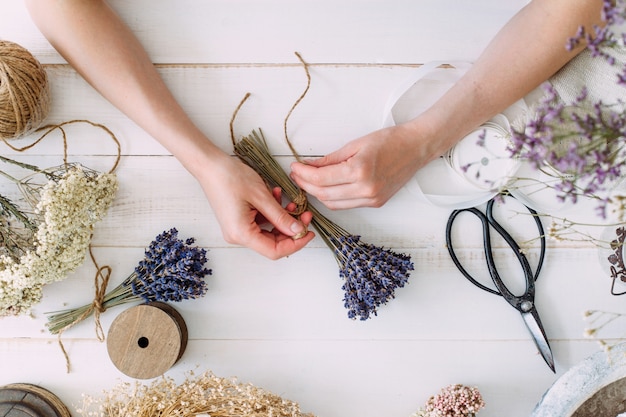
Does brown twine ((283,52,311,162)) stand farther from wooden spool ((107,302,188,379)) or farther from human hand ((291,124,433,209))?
wooden spool ((107,302,188,379))

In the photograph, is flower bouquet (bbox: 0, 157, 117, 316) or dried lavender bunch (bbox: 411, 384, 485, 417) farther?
dried lavender bunch (bbox: 411, 384, 485, 417)

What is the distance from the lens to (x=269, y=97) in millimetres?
1287

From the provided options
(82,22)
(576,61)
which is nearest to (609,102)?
(576,61)

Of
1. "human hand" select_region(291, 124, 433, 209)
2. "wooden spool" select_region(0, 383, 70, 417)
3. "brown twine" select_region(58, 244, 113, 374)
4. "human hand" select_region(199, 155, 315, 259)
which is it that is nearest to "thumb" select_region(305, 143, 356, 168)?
"human hand" select_region(291, 124, 433, 209)

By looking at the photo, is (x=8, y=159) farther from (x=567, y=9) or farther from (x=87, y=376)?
(x=567, y=9)

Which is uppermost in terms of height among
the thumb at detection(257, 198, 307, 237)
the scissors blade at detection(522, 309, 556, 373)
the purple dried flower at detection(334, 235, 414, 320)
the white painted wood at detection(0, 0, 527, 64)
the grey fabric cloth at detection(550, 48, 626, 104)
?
the white painted wood at detection(0, 0, 527, 64)

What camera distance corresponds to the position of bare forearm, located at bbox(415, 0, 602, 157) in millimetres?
1152

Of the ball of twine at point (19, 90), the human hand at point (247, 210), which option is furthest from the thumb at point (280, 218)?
the ball of twine at point (19, 90)

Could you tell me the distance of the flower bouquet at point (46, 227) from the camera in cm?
110

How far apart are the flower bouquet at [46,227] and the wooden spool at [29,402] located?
0.21 m

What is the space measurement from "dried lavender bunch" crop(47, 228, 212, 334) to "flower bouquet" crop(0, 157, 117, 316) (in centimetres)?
13

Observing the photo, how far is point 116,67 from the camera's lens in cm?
120

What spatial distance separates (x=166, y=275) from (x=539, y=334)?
2.90 ft

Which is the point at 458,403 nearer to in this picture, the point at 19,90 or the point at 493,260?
the point at 493,260
